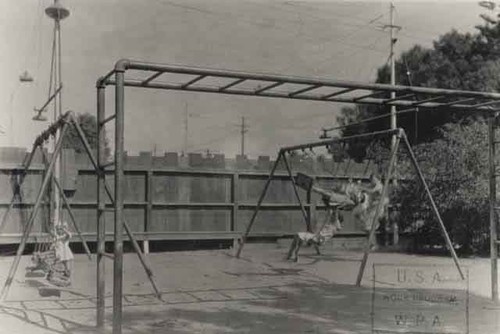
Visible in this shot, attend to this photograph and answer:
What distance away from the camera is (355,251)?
15617 mm

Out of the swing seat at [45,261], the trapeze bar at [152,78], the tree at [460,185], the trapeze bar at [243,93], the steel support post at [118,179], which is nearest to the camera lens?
the steel support post at [118,179]

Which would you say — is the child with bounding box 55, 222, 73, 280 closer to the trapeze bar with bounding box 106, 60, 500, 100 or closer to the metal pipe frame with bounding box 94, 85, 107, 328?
the metal pipe frame with bounding box 94, 85, 107, 328

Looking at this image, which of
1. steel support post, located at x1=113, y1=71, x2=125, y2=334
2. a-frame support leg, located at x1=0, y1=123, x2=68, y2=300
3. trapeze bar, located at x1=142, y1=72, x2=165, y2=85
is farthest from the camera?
a-frame support leg, located at x1=0, y1=123, x2=68, y2=300

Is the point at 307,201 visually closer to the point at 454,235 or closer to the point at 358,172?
the point at 358,172

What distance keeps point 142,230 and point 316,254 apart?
4246 millimetres

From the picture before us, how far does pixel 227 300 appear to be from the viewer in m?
8.21

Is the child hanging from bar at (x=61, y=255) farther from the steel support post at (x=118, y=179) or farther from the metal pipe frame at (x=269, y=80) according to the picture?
the steel support post at (x=118, y=179)

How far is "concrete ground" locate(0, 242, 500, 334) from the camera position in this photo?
6.57 meters

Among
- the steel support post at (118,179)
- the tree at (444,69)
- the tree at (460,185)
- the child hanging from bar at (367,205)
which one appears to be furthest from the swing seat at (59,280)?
the tree at (444,69)

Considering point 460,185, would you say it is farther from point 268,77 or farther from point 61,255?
point 61,255

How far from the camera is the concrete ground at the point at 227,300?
21.5 feet

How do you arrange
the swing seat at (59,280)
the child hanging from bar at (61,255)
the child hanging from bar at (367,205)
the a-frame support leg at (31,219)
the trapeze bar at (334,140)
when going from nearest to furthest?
the a-frame support leg at (31,219), the swing seat at (59,280), the child hanging from bar at (61,255), the trapeze bar at (334,140), the child hanging from bar at (367,205)

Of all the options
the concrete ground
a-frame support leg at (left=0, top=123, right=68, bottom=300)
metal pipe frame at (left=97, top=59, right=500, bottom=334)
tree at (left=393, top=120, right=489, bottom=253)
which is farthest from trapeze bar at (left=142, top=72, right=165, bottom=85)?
tree at (left=393, top=120, right=489, bottom=253)

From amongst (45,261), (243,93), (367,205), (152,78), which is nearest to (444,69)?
(367,205)
